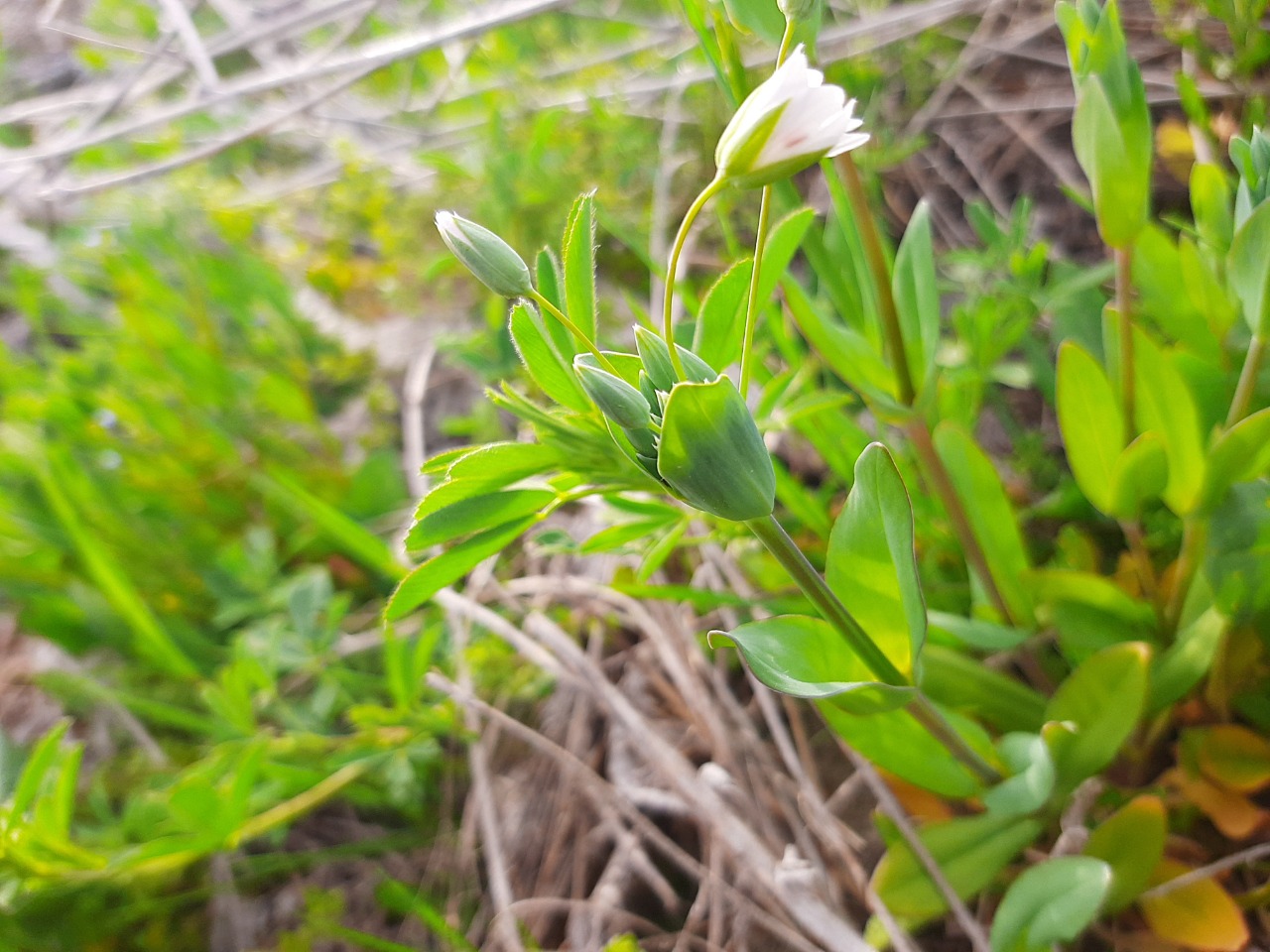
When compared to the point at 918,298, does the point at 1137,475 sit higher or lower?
lower

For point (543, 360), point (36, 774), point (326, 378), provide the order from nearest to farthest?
point (543, 360) → point (36, 774) → point (326, 378)

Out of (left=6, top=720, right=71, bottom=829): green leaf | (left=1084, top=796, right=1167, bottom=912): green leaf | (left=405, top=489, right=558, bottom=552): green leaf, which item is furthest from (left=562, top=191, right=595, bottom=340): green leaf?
(left=6, top=720, right=71, bottom=829): green leaf

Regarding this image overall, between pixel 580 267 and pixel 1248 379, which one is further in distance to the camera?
pixel 1248 379

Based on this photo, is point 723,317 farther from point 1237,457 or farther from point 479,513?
point 1237,457

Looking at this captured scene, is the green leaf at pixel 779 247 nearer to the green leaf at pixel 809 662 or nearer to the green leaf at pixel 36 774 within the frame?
the green leaf at pixel 809 662

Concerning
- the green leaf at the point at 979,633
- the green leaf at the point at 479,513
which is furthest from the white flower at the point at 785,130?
the green leaf at the point at 979,633

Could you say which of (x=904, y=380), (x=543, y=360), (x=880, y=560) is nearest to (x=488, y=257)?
(x=543, y=360)

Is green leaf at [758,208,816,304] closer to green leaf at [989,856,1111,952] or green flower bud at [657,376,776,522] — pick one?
green flower bud at [657,376,776,522]
